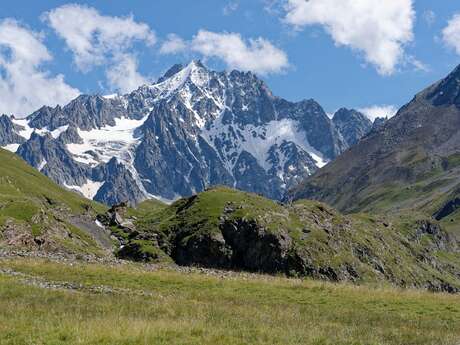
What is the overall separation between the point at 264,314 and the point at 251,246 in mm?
53804

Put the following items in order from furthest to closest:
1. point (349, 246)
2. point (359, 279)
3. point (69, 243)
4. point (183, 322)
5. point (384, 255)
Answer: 1. point (384, 255)
2. point (349, 246)
3. point (359, 279)
4. point (69, 243)
5. point (183, 322)

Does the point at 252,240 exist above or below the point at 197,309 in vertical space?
above

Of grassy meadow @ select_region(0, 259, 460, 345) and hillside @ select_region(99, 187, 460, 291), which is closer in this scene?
grassy meadow @ select_region(0, 259, 460, 345)

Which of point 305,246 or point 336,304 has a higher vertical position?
point 305,246

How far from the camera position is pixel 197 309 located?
30.2 meters

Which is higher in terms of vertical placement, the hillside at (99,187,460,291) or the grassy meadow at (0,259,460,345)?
the hillside at (99,187,460,291)

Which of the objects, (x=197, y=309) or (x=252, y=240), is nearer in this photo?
(x=197, y=309)

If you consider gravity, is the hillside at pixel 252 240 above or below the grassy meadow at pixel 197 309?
above

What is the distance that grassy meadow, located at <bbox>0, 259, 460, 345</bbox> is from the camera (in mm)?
22422

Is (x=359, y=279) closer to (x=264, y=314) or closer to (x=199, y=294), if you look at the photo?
(x=199, y=294)

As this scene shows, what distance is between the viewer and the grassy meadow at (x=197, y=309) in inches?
883

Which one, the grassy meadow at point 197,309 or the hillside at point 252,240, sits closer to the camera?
the grassy meadow at point 197,309

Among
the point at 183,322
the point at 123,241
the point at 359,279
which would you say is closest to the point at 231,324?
the point at 183,322

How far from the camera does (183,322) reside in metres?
24.8
